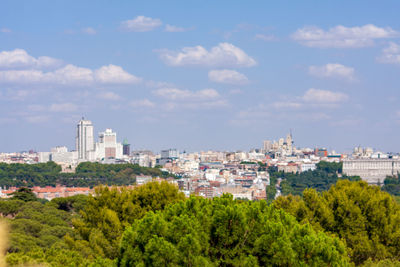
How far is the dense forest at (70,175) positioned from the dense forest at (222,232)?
8621 cm

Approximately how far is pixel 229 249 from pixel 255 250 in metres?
0.50

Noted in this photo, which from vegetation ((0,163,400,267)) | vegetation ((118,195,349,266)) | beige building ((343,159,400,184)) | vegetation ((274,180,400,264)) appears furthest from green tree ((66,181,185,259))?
beige building ((343,159,400,184))

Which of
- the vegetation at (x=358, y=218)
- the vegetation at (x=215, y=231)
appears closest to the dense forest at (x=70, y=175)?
the vegetation at (x=215, y=231)

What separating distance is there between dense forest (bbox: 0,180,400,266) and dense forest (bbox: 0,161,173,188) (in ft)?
283

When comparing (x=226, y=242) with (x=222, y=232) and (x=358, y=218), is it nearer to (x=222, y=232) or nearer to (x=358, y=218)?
(x=222, y=232)

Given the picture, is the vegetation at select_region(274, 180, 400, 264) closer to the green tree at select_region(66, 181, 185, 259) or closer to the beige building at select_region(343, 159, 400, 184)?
the green tree at select_region(66, 181, 185, 259)

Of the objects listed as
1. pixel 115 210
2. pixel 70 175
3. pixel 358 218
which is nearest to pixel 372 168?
pixel 70 175

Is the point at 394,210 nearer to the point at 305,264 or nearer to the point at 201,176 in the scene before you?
the point at 305,264

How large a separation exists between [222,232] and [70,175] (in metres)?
109

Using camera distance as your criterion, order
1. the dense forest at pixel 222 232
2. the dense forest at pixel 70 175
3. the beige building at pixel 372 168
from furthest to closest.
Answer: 1. the beige building at pixel 372 168
2. the dense forest at pixel 70 175
3. the dense forest at pixel 222 232

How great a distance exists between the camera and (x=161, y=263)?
39.0ft

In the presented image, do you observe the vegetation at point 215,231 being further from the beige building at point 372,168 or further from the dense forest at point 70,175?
the beige building at point 372,168

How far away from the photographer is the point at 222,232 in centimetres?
1273

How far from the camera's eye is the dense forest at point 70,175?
113 metres
